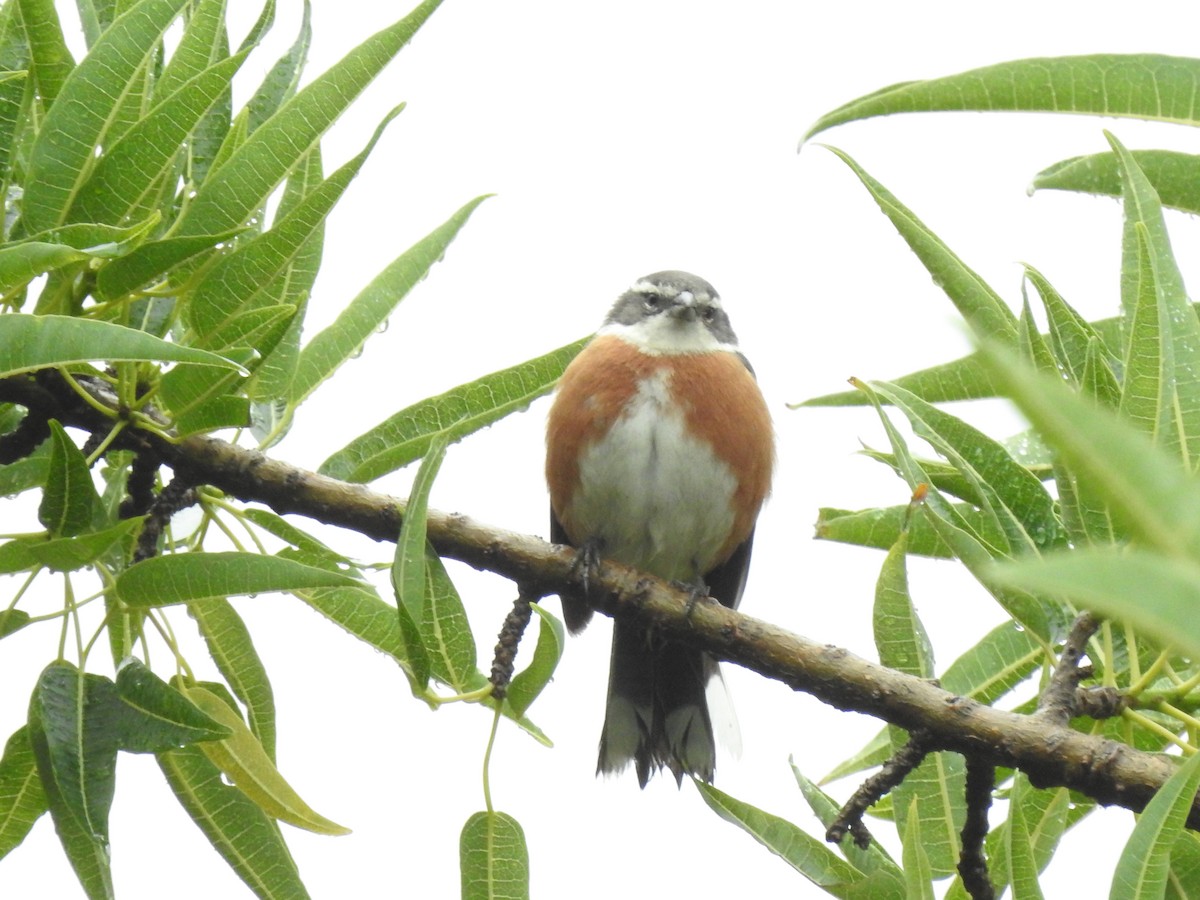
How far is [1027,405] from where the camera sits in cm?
105

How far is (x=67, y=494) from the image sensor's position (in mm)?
2951

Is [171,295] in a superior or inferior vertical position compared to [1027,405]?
superior

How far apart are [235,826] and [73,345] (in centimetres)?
142

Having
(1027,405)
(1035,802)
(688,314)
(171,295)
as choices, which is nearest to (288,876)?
(171,295)

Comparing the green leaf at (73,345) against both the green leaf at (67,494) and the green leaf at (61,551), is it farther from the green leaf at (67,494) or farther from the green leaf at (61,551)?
the green leaf at (61,551)

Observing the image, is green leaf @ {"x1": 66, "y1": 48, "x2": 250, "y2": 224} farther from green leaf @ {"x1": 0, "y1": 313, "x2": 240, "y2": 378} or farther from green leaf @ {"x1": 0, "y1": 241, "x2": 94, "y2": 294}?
green leaf @ {"x1": 0, "y1": 313, "x2": 240, "y2": 378}

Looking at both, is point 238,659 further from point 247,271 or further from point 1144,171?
point 1144,171

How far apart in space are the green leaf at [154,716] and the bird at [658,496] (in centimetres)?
248

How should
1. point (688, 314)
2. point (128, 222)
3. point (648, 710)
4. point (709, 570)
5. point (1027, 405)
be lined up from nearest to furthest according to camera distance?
point (1027, 405), point (128, 222), point (648, 710), point (709, 570), point (688, 314)

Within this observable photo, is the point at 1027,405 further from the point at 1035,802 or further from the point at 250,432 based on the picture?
the point at 250,432

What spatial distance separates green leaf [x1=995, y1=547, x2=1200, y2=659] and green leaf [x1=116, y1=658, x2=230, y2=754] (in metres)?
2.25

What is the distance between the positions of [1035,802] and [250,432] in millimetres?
2291

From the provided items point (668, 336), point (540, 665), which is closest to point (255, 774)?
point (540, 665)

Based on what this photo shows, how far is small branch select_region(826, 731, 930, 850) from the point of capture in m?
3.10
